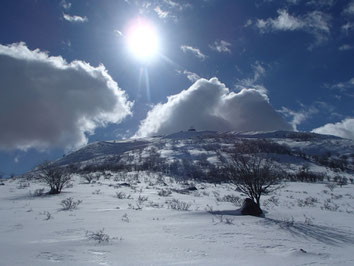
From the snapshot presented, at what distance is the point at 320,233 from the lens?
613 centimetres

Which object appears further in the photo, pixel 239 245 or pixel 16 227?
pixel 16 227

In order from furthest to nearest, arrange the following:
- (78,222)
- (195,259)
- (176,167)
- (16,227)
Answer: (176,167), (78,222), (16,227), (195,259)

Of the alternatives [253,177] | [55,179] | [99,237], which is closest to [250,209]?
[253,177]

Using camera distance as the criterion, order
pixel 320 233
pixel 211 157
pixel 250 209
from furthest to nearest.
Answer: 1. pixel 211 157
2. pixel 250 209
3. pixel 320 233

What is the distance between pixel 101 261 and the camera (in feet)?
12.4

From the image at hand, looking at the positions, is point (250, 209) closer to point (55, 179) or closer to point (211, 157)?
point (55, 179)

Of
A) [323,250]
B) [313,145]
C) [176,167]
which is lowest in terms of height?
[323,250]

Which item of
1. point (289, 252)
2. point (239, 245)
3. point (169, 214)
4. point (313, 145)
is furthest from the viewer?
point (313, 145)

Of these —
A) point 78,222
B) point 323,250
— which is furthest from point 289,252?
point 78,222

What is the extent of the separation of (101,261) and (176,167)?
6650 centimetres

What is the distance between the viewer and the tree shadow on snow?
5.53m

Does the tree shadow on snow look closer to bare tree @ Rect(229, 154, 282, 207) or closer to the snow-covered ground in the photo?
the snow-covered ground

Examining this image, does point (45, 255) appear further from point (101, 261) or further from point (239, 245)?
point (239, 245)

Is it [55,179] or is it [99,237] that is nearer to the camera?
[99,237]
